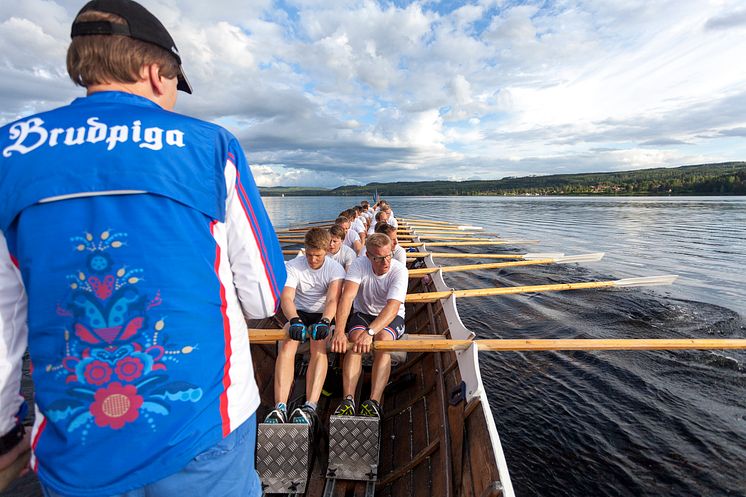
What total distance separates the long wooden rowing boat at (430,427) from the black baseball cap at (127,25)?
9.85 ft

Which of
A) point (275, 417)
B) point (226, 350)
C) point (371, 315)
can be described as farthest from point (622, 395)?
point (226, 350)

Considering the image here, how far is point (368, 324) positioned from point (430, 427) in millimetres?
1441

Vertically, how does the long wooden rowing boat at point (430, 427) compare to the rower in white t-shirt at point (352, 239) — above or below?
below

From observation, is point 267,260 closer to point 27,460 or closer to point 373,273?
point 27,460

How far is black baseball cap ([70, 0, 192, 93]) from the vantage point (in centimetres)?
117

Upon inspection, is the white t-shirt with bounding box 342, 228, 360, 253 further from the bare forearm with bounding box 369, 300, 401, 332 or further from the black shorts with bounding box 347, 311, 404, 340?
the bare forearm with bounding box 369, 300, 401, 332

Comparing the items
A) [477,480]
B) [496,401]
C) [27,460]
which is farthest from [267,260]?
[496,401]

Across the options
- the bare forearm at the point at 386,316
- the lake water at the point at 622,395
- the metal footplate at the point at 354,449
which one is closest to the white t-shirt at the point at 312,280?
the bare forearm at the point at 386,316

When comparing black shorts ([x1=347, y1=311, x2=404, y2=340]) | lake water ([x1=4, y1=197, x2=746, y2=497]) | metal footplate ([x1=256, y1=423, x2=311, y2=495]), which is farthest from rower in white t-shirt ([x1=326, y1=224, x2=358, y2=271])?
lake water ([x1=4, y1=197, x2=746, y2=497])

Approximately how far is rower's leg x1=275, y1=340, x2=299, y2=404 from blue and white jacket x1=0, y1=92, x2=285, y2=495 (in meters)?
2.93

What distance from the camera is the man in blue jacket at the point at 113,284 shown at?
3.30 ft

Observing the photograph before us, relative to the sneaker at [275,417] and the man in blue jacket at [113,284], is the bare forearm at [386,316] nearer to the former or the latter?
the sneaker at [275,417]

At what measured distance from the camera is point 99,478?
1.02 m

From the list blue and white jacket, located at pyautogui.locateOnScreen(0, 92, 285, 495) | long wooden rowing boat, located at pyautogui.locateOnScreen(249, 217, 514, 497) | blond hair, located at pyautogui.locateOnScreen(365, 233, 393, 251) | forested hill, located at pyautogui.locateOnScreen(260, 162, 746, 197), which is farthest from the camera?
forested hill, located at pyautogui.locateOnScreen(260, 162, 746, 197)
